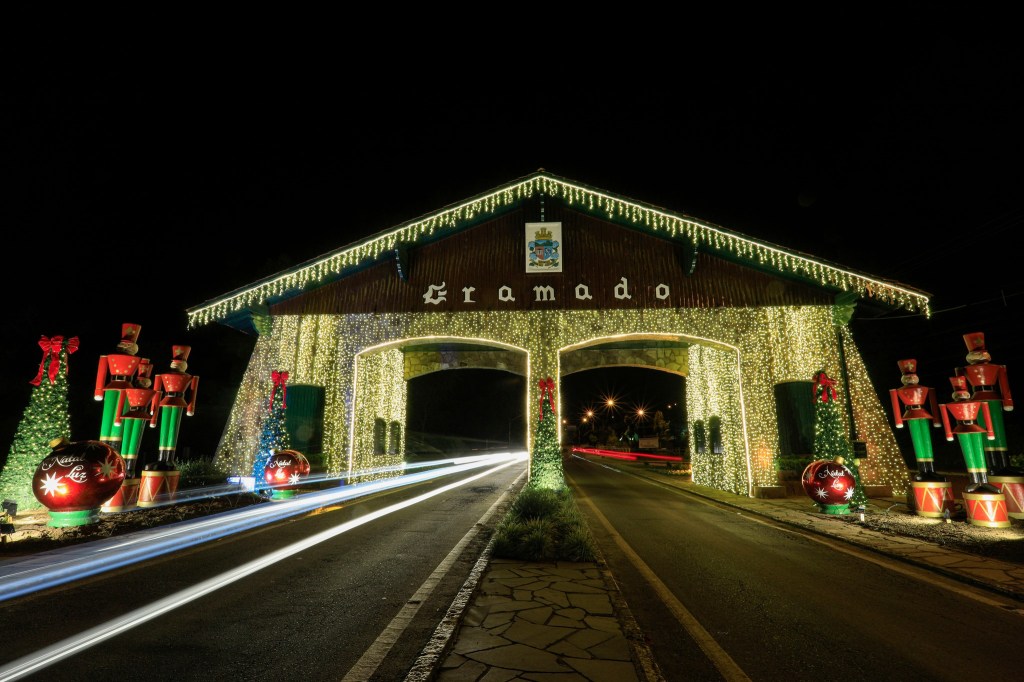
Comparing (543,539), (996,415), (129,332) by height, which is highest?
(129,332)

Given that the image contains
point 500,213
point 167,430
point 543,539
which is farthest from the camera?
point 500,213

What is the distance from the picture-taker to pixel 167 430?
1104 cm

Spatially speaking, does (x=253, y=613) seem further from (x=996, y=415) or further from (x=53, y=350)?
(x=996, y=415)

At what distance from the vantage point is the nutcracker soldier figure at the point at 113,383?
9961 mm

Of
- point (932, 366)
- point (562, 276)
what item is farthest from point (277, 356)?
point (932, 366)

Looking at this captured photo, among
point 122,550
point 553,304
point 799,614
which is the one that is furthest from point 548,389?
point 799,614

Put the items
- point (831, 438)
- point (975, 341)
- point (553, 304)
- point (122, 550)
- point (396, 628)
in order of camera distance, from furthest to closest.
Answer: point (553, 304)
point (831, 438)
point (975, 341)
point (122, 550)
point (396, 628)

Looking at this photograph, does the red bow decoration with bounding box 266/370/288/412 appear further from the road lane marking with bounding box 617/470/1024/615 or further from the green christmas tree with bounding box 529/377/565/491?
the road lane marking with bounding box 617/470/1024/615

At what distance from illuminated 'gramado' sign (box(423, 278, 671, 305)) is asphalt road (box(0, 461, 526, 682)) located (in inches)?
354

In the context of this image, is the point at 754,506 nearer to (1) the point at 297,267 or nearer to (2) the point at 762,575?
(2) the point at 762,575

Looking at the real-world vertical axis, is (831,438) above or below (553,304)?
below

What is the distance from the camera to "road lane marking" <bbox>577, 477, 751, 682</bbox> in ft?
10.8

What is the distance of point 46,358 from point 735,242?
55.9 feet

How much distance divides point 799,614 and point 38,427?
1359 cm
